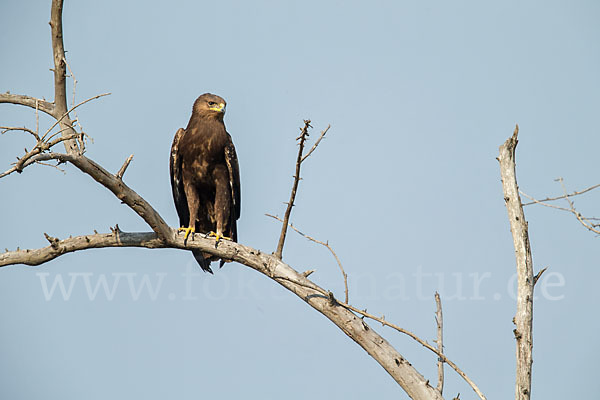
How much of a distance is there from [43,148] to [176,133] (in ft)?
10.4

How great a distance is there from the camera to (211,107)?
7.17 metres

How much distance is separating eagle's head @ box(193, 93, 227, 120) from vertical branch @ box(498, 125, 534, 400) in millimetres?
3349

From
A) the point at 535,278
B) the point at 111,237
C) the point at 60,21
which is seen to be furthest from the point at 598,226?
the point at 60,21

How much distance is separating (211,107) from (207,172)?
719mm

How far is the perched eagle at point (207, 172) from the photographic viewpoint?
6934 millimetres

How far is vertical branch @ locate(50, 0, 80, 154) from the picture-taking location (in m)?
4.76

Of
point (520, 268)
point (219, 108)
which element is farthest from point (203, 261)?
point (520, 268)

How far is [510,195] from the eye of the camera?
15.4 ft

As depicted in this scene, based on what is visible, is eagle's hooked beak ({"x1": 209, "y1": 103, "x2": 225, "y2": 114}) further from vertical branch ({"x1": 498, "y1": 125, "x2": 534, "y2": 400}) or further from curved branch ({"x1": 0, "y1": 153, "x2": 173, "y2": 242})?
vertical branch ({"x1": 498, "y1": 125, "x2": 534, "y2": 400})

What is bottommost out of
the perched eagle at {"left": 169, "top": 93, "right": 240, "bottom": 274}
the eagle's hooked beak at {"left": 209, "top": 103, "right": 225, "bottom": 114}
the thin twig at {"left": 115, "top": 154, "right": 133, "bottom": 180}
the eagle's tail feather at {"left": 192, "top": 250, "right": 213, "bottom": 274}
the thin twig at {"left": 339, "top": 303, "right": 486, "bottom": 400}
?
the thin twig at {"left": 339, "top": 303, "right": 486, "bottom": 400}

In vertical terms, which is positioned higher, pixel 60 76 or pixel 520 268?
pixel 60 76

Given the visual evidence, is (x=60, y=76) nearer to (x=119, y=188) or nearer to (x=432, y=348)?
(x=119, y=188)

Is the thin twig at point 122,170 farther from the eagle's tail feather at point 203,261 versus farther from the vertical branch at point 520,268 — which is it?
the vertical branch at point 520,268

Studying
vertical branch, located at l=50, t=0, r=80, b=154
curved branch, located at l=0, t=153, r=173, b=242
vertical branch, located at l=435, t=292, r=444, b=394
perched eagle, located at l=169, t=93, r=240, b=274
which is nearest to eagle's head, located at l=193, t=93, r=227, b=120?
perched eagle, located at l=169, t=93, r=240, b=274
